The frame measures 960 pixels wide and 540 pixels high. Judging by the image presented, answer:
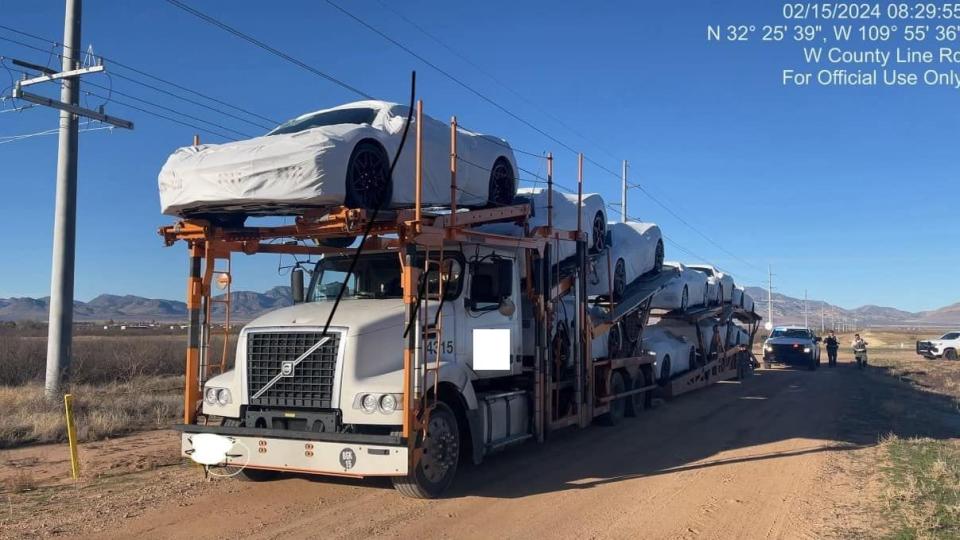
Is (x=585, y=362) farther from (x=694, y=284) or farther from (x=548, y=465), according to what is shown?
Answer: (x=694, y=284)

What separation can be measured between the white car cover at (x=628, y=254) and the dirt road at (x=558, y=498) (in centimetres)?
273

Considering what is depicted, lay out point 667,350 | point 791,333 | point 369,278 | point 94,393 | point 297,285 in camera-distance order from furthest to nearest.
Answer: point 791,333
point 667,350
point 94,393
point 297,285
point 369,278

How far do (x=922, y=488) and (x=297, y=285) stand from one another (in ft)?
23.7

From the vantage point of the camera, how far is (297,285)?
30.6 ft

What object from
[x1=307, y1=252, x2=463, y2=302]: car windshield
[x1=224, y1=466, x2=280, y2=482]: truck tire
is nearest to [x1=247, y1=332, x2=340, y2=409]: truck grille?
[x1=224, y1=466, x2=280, y2=482]: truck tire

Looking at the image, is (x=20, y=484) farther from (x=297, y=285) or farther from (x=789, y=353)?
(x=789, y=353)

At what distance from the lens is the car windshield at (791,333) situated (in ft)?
99.3

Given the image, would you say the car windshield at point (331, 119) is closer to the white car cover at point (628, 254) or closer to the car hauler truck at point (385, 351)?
the car hauler truck at point (385, 351)

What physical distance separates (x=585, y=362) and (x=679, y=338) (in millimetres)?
7306

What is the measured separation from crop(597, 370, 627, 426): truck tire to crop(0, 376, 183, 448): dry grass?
24.0ft

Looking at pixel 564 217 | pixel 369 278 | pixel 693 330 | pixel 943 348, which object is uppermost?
pixel 564 217

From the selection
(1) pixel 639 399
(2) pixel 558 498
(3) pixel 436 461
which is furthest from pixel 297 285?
(1) pixel 639 399

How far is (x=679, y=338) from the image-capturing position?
58.8 ft

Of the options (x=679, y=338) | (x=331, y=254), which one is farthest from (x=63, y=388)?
(x=679, y=338)
